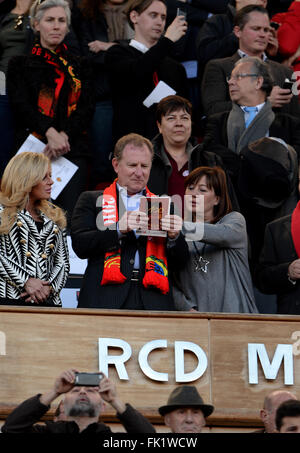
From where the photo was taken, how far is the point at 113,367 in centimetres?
955

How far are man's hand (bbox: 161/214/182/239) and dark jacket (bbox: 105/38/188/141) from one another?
3.02 m

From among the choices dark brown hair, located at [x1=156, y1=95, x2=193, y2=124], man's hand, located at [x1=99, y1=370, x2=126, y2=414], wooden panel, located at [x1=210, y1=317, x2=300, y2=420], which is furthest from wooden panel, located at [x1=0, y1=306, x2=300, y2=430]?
dark brown hair, located at [x1=156, y1=95, x2=193, y2=124]

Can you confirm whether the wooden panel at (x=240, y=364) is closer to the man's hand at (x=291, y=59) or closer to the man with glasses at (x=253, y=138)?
the man with glasses at (x=253, y=138)

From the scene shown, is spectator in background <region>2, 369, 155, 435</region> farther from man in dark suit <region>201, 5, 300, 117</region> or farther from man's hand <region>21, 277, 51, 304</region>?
man in dark suit <region>201, 5, 300, 117</region>

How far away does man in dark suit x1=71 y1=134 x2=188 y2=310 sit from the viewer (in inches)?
379

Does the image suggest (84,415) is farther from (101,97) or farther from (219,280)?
(101,97)

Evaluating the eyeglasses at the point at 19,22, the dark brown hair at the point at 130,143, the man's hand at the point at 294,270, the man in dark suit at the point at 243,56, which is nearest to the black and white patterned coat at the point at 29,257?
the dark brown hair at the point at 130,143

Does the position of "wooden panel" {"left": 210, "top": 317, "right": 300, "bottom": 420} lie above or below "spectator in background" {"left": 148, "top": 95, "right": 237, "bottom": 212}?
below

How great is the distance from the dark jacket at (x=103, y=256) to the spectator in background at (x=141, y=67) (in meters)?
2.83

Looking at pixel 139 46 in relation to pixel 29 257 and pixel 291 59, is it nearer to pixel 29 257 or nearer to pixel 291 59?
pixel 291 59

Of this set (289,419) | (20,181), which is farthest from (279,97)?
(289,419)
